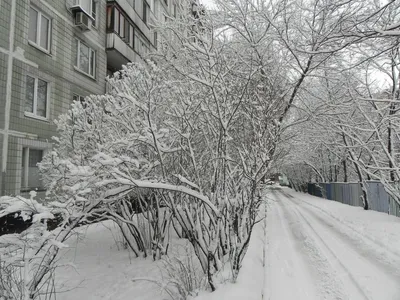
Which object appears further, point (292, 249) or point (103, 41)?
point (103, 41)

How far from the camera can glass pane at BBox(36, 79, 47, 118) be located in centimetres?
1116

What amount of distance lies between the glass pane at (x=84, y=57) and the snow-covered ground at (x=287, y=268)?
7.96 meters

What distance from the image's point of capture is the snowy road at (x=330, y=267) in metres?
4.25

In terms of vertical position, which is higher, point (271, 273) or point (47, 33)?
point (47, 33)

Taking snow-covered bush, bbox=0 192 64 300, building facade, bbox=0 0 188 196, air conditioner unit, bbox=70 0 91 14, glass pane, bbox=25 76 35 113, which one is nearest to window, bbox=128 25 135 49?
building facade, bbox=0 0 188 196

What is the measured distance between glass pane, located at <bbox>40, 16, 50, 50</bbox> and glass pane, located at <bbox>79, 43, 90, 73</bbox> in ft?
6.70

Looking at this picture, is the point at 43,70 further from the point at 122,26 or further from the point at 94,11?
the point at 122,26

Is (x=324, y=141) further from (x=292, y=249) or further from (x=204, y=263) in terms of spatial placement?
(x=204, y=263)

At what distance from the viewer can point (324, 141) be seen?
47.0 feet

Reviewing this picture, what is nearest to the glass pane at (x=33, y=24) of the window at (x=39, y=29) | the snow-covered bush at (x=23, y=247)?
the window at (x=39, y=29)

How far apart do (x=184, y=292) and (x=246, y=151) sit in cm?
234

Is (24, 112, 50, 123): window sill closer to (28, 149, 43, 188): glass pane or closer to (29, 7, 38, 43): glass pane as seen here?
(28, 149, 43, 188): glass pane

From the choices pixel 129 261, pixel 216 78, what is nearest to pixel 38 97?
pixel 129 261

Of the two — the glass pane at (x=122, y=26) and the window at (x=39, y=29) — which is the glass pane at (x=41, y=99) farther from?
the glass pane at (x=122, y=26)
